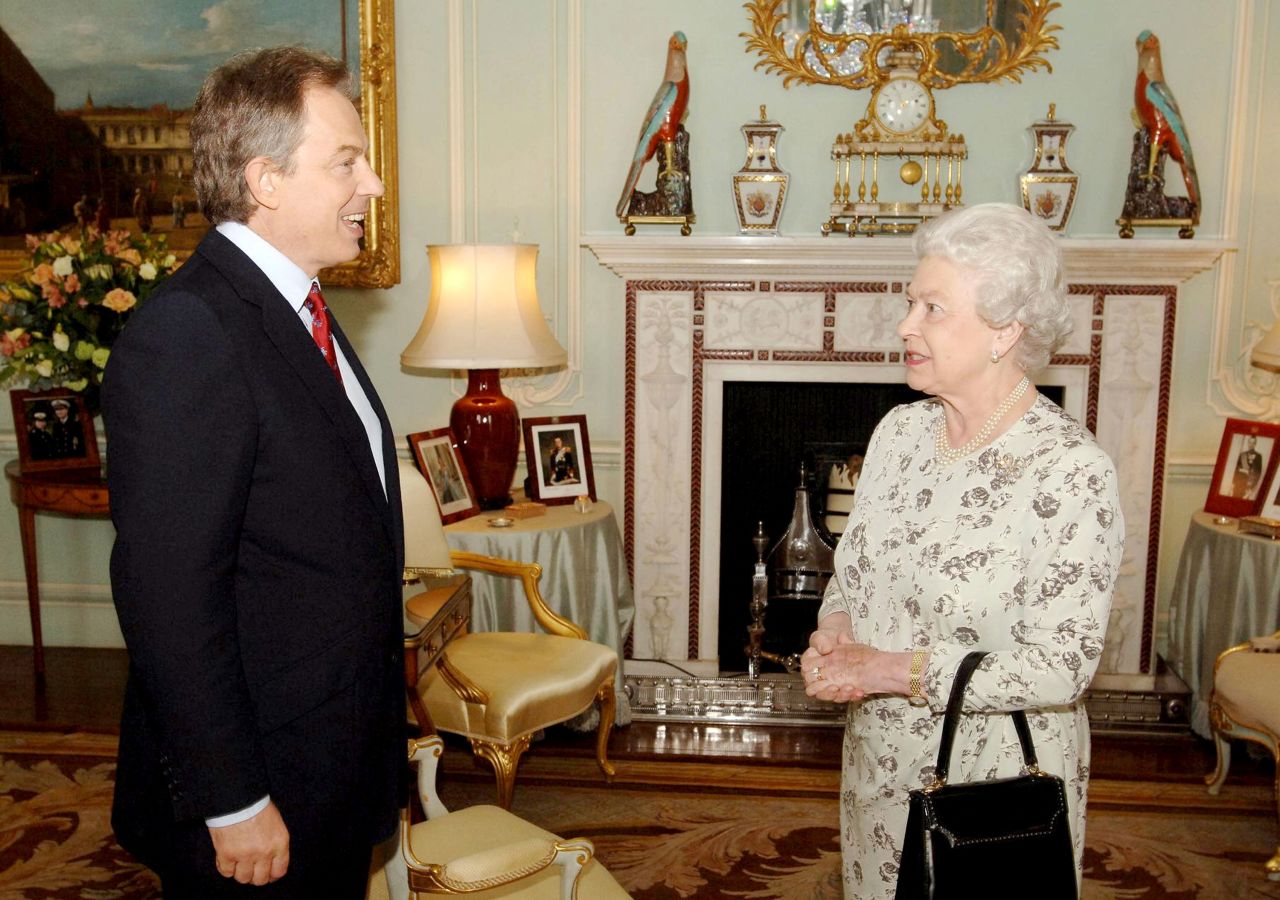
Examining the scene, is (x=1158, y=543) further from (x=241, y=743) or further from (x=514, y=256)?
(x=241, y=743)

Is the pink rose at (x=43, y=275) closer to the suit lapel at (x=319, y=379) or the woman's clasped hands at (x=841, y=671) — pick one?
the suit lapel at (x=319, y=379)

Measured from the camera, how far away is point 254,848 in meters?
1.39

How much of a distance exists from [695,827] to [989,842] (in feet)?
6.13

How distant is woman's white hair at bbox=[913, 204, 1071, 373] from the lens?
1.77m

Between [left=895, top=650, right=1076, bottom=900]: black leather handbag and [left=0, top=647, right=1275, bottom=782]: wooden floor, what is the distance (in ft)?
7.21

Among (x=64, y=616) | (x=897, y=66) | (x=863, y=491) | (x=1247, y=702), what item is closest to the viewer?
(x=863, y=491)

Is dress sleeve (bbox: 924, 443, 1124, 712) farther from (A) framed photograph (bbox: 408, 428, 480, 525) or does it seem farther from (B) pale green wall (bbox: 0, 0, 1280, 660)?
(B) pale green wall (bbox: 0, 0, 1280, 660)

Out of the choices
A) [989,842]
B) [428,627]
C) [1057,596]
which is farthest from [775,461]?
[989,842]

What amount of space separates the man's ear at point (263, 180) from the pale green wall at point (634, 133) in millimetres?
3058

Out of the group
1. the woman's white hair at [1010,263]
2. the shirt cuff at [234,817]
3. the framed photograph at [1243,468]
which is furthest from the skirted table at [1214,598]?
the shirt cuff at [234,817]

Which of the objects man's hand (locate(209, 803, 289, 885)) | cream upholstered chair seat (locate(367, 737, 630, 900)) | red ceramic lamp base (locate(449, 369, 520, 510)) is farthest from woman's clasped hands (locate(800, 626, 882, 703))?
red ceramic lamp base (locate(449, 369, 520, 510))

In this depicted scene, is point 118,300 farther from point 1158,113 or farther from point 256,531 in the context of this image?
point 1158,113

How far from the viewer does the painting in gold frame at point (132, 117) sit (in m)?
4.38

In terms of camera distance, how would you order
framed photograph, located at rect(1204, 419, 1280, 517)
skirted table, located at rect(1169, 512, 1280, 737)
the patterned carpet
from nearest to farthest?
the patterned carpet → skirted table, located at rect(1169, 512, 1280, 737) → framed photograph, located at rect(1204, 419, 1280, 517)
